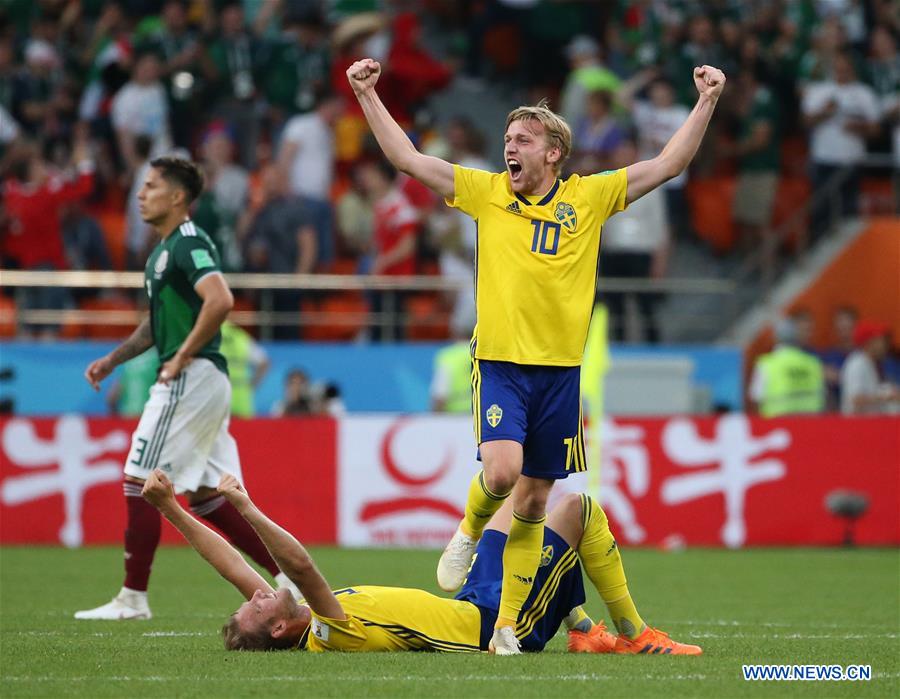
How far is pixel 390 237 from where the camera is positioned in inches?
708

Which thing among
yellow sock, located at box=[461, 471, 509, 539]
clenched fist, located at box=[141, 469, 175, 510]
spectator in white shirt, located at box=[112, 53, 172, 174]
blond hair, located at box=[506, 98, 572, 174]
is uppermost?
spectator in white shirt, located at box=[112, 53, 172, 174]

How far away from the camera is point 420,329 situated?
18.4m

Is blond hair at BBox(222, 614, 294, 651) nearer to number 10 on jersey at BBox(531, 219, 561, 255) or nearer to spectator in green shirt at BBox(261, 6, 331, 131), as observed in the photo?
number 10 on jersey at BBox(531, 219, 561, 255)

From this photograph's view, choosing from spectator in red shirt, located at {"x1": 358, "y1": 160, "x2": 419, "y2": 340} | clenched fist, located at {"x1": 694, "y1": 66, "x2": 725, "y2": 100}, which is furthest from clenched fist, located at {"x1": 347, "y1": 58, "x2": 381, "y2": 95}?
spectator in red shirt, located at {"x1": 358, "y1": 160, "x2": 419, "y2": 340}

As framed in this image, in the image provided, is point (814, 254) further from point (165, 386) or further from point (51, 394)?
point (165, 386)

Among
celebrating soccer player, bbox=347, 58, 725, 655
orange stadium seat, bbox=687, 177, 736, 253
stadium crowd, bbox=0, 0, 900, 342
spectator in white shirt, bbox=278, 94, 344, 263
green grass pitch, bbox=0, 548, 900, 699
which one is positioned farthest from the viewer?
orange stadium seat, bbox=687, 177, 736, 253

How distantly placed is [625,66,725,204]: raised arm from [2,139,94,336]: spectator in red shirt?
10808 millimetres

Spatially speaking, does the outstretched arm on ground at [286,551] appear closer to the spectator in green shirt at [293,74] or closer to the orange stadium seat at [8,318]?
the orange stadium seat at [8,318]

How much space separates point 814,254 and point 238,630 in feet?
46.6

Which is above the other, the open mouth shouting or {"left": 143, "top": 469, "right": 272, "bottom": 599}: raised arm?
the open mouth shouting

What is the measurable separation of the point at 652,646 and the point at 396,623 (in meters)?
1.15

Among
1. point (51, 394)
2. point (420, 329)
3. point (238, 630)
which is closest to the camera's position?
point (238, 630)

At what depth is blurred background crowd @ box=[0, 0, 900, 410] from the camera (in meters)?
17.8

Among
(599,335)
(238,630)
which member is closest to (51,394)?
(599,335)
